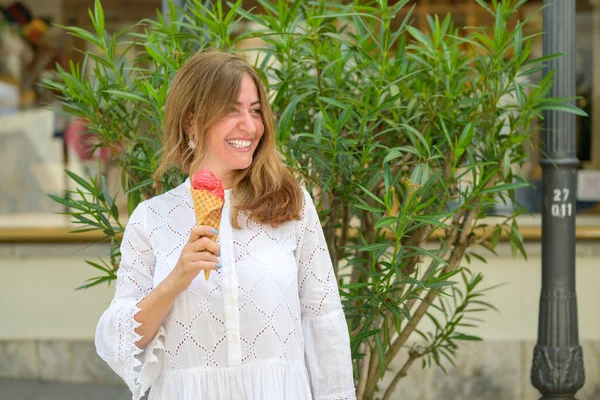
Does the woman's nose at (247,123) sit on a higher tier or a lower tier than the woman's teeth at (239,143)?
higher

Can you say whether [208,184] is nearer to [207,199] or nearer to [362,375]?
[207,199]

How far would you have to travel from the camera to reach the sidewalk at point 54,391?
244 inches

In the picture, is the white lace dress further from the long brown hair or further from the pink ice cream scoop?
the pink ice cream scoop

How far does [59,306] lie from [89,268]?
377 mm

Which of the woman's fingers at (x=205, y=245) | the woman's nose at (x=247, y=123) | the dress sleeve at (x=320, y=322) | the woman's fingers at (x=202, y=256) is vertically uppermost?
the woman's nose at (x=247, y=123)

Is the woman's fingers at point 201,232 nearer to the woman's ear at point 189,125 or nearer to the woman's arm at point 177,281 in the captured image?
the woman's arm at point 177,281

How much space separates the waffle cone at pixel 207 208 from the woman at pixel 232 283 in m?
0.17

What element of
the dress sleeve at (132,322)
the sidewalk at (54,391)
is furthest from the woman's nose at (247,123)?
the sidewalk at (54,391)

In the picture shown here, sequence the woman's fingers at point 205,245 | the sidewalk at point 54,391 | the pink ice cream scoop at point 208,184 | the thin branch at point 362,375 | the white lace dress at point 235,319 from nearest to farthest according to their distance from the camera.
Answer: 1. the woman's fingers at point 205,245
2. the pink ice cream scoop at point 208,184
3. the white lace dress at point 235,319
4. the thin branch at point 362,375
5. the sidewalk at point 54,391

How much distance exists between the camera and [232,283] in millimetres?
2482

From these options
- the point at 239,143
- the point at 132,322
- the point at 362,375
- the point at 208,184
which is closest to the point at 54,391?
the point at 362,375

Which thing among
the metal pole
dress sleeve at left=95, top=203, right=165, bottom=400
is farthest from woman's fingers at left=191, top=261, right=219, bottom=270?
the metal pole

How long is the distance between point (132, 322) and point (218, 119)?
0.61m

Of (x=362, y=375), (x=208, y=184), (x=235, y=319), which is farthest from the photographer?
(x=362, y=375)
